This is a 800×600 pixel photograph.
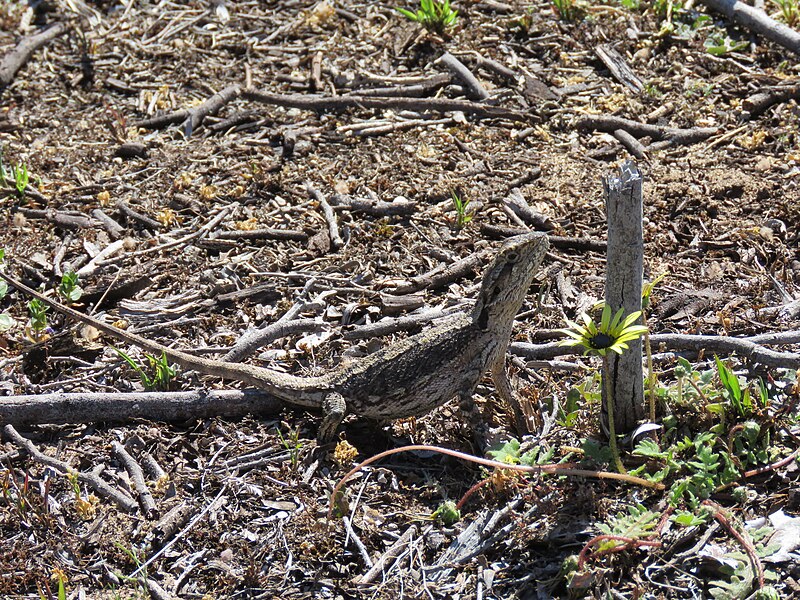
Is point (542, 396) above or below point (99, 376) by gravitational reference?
above

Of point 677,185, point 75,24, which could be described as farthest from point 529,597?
point 75,24

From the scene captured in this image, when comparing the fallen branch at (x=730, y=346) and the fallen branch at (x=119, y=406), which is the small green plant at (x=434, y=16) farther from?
the fallen branch at (x=119, y=406)

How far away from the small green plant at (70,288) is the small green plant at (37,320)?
0.21 m

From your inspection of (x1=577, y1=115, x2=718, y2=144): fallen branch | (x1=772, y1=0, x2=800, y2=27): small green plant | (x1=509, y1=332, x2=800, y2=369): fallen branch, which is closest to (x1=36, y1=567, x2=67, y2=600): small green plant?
(x1=509, y1=332, x2=800, y2=369): fallen branch

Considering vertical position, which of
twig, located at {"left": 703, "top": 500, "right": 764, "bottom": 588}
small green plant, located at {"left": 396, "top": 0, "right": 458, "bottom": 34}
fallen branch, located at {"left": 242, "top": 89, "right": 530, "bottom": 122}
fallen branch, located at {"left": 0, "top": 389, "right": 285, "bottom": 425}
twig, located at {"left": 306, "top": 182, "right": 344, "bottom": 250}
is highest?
small green plant, located at {"left": 396, "top": 0, "right": 458, "bottom": 34}

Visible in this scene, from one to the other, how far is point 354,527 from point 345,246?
8.72ft

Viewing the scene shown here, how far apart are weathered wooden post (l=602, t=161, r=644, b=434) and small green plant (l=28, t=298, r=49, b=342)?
3705 millimetres

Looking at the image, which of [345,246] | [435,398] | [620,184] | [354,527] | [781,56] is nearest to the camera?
[620,184]

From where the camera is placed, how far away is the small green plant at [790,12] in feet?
27.1

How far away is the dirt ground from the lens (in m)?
4.49

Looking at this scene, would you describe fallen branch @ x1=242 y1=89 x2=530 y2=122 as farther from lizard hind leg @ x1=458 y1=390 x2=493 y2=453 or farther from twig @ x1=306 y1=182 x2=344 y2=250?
lizard hind leg @ x1=458 y1=390 x2=493 y2=453

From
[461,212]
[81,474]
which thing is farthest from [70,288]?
[461,212]

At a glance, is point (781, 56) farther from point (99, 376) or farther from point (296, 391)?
point (99, 376)

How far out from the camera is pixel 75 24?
9.95m
